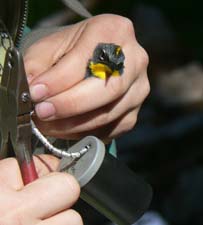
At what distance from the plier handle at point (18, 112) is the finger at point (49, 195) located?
0.8 inches

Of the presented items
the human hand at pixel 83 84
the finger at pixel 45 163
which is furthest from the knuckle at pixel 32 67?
the finger at pixel 45 163

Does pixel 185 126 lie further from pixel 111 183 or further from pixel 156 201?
pixel 111 183

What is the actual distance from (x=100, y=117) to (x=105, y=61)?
80mm

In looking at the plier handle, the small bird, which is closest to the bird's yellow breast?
the small bird

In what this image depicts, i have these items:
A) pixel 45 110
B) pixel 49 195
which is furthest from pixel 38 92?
pixel 49 195

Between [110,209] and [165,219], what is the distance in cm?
130

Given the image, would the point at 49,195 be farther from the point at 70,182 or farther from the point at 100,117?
the point at 100,117

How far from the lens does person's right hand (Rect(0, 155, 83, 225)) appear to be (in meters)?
0.68

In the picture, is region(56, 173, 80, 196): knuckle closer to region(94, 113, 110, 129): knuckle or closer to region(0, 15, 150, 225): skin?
region(0, 15, 150, 225): skin

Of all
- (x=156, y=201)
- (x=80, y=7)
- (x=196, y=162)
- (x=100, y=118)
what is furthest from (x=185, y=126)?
(x=100, y=118)

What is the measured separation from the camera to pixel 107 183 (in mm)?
737

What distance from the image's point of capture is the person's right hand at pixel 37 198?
0.68 m

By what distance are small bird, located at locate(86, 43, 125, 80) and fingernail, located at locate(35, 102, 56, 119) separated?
7 centimetres

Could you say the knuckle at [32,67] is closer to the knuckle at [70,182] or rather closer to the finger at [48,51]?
the finger at [48,51]
